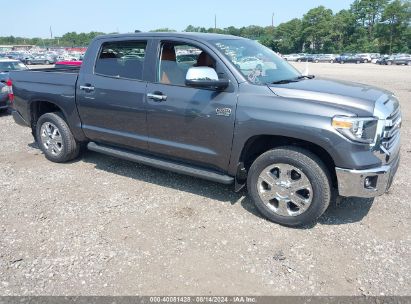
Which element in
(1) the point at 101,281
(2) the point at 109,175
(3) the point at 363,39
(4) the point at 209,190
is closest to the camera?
(1) the point at 101,281

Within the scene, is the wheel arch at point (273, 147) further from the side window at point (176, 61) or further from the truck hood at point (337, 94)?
the side window at point (176, 61)

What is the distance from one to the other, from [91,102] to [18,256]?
2261 mm

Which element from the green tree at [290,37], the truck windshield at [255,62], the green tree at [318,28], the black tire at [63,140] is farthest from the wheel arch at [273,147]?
the green tree at [290,37]

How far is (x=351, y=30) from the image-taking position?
3396 inches

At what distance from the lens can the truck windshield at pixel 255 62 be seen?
395 cm

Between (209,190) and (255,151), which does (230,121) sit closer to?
(255,151)

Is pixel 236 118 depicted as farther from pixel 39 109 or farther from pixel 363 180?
pixel 39 109

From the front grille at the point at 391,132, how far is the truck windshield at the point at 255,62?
3.81 ft

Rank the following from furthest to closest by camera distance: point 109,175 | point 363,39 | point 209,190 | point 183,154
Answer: point 363,39 < point 109,175 < point 209,190 < point 183,154

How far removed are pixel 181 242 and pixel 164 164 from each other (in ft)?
3.87

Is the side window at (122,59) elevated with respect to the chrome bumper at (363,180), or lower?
elevated

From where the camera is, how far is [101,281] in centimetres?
293

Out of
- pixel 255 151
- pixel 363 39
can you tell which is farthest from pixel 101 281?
pixel 363 39

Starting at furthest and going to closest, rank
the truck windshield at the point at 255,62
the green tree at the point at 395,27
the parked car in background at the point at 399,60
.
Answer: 1. the green tree at the point at 395,27
2. the parked car in background at the point at 399,60
3. the truck windshield at the point at 255,62
